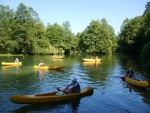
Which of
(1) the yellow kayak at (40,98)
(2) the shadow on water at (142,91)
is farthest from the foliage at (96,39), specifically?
(1) the yellow kayak at (40,98)

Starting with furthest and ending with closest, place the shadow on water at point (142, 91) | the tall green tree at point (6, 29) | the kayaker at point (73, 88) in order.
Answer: the tall green tree at point (6, 29) < the shadow on water at point (142, 91) < the kayaker at point (73, 88)

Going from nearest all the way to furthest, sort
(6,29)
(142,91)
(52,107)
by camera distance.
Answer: (52,107), (142,91), (6,29)

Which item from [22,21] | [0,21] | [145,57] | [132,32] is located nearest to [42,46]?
[22,21]

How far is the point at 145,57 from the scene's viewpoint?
194 ft

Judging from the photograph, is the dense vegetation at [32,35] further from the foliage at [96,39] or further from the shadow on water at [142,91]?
the shadow on water at [142,91]

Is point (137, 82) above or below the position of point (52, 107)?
above

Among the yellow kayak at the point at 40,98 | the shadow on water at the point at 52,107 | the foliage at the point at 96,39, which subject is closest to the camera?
the shadow on water at the point at 52,107

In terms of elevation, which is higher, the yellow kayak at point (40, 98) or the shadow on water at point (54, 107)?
the yellow kayak at point (40, 98)

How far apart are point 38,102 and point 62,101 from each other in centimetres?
196

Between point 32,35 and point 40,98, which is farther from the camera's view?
point 32,35

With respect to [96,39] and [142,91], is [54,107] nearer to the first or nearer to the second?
[142,91]

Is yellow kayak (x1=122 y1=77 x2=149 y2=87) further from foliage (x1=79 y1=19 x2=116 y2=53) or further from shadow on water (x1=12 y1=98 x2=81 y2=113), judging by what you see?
foliage (x1=79 y1=19 x2=116 y2=53)

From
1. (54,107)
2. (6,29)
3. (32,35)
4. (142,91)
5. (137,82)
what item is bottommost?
(54,107)

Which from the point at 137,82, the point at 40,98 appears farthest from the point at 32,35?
the point at 40,98
